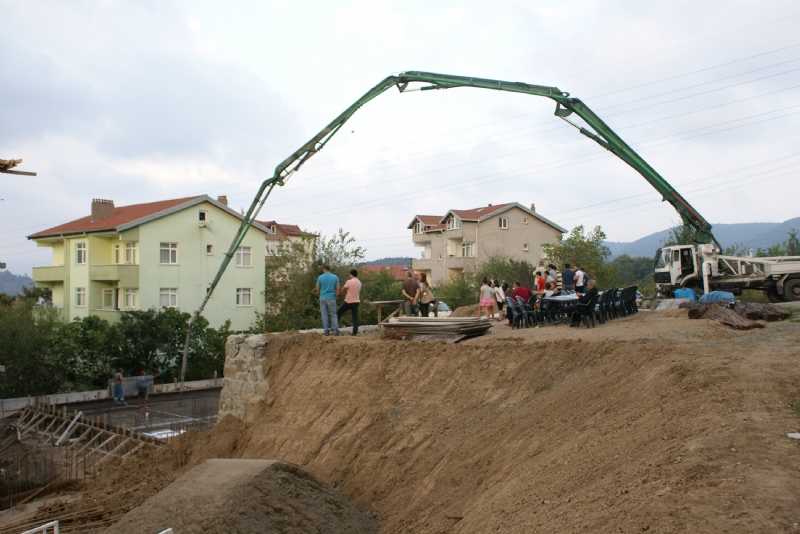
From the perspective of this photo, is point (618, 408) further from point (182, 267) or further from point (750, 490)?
point (182, 267)

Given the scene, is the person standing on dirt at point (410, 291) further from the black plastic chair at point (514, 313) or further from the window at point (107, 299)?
the window at point (107, 299)

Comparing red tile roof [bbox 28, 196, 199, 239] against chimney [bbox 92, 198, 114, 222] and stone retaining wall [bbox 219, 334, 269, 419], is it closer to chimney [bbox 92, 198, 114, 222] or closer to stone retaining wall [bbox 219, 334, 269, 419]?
chimney [bbox 92, 198, 114, 222]

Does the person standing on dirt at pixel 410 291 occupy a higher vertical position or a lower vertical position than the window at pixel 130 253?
lower

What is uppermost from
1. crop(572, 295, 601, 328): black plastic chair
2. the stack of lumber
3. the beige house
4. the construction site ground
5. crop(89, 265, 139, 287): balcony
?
the beige house

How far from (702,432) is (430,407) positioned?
5.15 metres

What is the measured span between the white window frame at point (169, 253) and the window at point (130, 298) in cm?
231

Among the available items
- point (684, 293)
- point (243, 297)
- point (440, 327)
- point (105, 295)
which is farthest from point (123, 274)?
point (684, 293)

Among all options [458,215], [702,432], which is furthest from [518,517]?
[458,215]

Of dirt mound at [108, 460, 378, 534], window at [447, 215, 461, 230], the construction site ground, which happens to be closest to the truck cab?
the construction site ground

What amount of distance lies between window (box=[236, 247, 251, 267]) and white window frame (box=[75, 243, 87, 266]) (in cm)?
897

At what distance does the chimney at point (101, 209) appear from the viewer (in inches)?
1571

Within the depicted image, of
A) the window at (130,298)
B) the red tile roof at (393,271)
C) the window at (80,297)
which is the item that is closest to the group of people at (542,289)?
the window at (130,298)

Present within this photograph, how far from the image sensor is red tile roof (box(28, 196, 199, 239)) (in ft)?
122

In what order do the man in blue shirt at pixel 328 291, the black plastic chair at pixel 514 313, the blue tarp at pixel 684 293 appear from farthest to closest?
1. the blue tarp at pixel 684 293
2. the black plastic chair at pixel 514 313
3. the man in blue shirt at pixel 328 291
